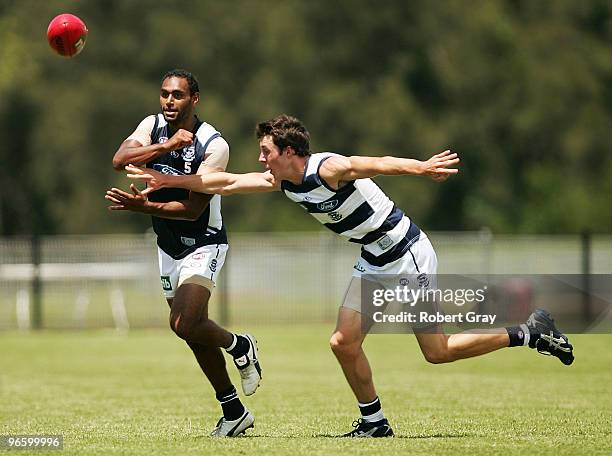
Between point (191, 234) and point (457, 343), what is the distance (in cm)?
244

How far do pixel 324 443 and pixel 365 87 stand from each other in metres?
52.3

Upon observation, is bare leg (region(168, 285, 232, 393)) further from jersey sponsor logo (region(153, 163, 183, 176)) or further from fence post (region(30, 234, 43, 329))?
fence post (region(30, 234, 43, 329))

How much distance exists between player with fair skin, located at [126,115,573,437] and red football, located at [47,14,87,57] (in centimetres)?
172

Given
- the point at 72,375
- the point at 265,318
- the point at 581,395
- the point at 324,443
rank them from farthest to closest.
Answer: the point at 265,318 < the point at 72,375 < the point at 581,395 < the point at 324,443

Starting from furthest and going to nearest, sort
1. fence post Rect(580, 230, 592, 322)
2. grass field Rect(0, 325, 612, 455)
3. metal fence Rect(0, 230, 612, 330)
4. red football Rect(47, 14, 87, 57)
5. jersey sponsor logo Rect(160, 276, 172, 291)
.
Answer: metal fence Rect(0, 230, 612, 330)
fence post Rect(580, 230, 592, 322)
red football Rect(47, 14, 87, 57)
jersey sponsor logo Rect(160, 276, 172, 291)
grass field Rect(0, 325, 612, 455)

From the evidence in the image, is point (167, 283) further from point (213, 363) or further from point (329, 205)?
point (329, 205)

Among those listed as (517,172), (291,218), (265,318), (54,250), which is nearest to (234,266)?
(265,318)

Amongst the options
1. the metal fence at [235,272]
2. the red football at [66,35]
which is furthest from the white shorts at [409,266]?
the metal fence at [235,272]

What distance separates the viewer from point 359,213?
9.05 m

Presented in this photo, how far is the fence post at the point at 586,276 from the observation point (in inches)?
983

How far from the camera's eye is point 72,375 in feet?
55.5

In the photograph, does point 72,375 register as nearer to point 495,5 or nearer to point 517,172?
point 517,172

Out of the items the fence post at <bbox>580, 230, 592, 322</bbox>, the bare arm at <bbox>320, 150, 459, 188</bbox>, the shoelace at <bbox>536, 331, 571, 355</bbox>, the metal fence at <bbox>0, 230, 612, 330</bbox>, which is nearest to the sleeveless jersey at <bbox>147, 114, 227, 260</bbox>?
the bare arm at <bbox>320, 150, 459, 188</bbox>

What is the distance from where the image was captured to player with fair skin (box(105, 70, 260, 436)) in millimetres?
9422
